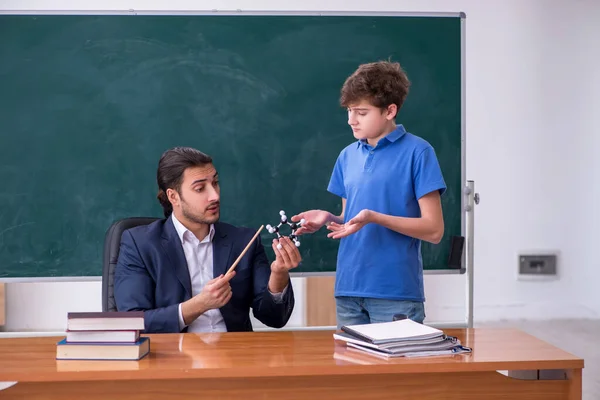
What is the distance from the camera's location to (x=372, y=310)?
→ 2367 millimetres

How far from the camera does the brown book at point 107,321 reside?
5.69 feet

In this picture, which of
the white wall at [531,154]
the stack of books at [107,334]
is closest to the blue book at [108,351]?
the stack of books at [107,334]

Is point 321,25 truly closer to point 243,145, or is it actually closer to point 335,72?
point 335,72

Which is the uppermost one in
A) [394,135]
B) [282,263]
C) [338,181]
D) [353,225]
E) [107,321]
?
[394,135]

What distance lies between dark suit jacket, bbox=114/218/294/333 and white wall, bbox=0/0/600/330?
2667mm

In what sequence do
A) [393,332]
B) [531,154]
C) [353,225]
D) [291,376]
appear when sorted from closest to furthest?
[291,376]
[393,332]
[353,225]
[531,154]

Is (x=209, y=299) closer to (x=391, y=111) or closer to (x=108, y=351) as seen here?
(x=108, y=351)

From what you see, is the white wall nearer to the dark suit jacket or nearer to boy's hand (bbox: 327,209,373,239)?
the dark suit jacket

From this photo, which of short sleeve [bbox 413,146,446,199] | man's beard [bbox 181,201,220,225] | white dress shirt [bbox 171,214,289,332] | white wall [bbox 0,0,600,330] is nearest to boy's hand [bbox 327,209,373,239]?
short sleeve [bbox 413,146,446,199]

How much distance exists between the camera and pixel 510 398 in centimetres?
176

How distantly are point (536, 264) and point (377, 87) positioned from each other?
3.27 metres

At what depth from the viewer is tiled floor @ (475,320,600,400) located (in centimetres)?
447

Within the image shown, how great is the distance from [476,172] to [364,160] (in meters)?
2.87

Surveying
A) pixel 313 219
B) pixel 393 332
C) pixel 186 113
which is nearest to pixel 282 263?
pixel 313 219
